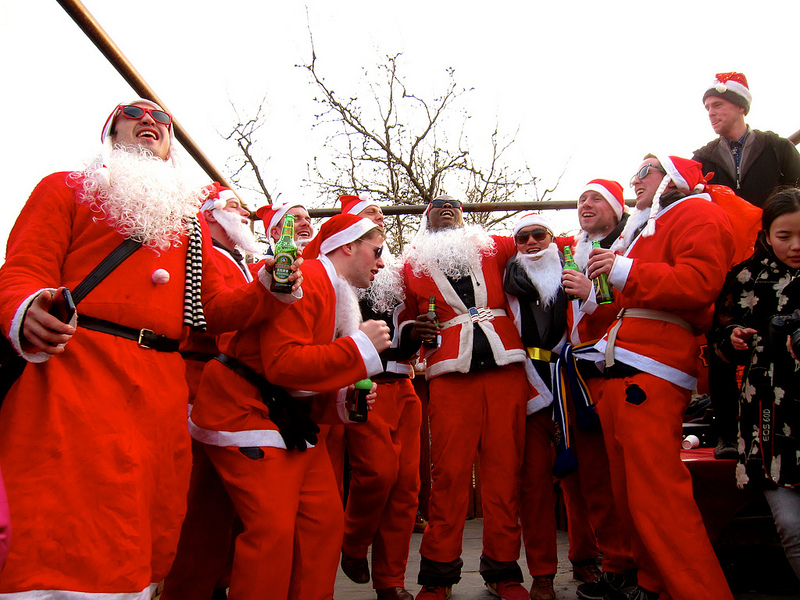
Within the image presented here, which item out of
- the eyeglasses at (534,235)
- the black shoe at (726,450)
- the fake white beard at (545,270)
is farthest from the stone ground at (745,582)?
the eyeglasses at (534,235)

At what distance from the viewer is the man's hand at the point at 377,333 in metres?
2.72

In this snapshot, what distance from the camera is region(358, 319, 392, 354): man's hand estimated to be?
107 inches

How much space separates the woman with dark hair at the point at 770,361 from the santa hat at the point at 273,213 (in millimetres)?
3178

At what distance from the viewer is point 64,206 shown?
231cm

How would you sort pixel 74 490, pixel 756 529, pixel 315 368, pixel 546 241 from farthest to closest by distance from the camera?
pixel 546 241 → pixel 756 529 → pixel 315 368 → pixel 74 490

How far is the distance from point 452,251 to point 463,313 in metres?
0.42

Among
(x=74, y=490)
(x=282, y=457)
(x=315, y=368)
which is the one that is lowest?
(x=282, y=457)

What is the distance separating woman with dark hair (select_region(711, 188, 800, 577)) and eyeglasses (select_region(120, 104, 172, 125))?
260cm

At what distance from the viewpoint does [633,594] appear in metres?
3.08

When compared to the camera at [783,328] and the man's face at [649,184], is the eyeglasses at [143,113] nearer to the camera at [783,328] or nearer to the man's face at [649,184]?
the man's face at [649,184]

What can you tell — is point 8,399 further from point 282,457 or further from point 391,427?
point 391,427

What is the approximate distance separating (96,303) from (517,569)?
8.49 feet

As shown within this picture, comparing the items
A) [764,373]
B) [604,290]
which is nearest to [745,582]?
[764,373]

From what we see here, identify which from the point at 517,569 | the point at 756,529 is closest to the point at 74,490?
the point at 517,569
